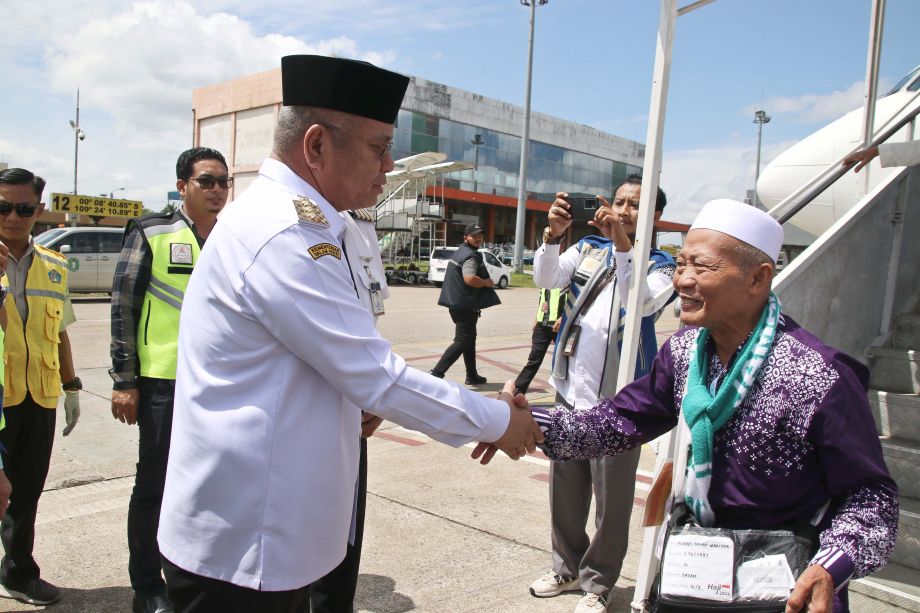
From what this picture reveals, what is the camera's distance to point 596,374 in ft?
11.5

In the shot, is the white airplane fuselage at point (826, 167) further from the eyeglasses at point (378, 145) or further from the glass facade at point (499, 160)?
the glass facade at point (499, 160)

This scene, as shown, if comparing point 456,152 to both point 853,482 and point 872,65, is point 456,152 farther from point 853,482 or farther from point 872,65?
point 853,482

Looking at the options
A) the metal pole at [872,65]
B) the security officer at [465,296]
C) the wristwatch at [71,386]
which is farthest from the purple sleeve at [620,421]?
the security officer at [465,296]

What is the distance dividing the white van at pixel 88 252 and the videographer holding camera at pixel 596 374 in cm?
1483

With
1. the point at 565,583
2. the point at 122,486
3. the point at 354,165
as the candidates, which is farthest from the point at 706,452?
the point at 122,486

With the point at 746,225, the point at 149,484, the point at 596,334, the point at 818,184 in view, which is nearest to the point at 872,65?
the point at 818,184

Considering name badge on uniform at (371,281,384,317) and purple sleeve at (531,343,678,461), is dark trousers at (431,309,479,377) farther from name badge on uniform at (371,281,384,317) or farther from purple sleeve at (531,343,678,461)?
purple sleeve at (531,343,678,461)

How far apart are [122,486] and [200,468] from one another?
140 inches

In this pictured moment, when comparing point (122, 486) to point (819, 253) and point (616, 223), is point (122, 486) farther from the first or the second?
point (819, 253)

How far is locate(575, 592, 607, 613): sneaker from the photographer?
3264 millimetres

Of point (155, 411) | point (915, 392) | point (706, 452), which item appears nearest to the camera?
point (706, 452)

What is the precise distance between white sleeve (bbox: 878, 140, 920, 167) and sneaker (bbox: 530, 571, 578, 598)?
10.4 feet

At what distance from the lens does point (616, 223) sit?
338 cm

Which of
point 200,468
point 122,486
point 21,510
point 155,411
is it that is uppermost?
point 200,468
